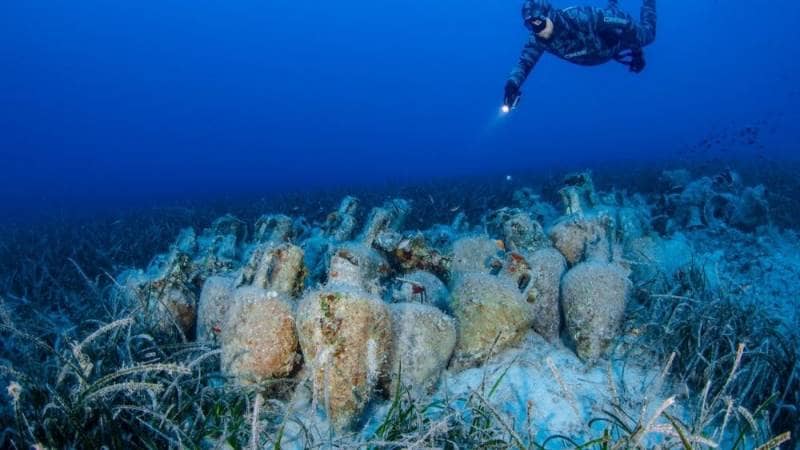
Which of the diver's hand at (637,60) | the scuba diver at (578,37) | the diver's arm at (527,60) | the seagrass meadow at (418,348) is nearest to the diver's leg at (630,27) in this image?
the scuba diver at (578,37)

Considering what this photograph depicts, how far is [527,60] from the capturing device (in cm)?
745

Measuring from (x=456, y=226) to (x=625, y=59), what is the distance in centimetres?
651

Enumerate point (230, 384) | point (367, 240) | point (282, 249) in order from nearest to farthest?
point (230, 384), point (282, 249), point (367, 240)

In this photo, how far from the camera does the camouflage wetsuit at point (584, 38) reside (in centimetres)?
734

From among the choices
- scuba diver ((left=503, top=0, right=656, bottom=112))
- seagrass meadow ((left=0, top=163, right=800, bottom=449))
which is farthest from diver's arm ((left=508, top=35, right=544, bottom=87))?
seagrass meadow ((left=0, top=163, right=800, bottom=449))

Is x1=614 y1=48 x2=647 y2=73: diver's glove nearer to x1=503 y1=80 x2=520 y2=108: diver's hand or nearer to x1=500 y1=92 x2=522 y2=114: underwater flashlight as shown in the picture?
x1=503 y1=80 x2=520 y2=108: diver's hand

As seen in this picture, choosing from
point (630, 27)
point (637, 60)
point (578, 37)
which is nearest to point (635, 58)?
point (637, 60)

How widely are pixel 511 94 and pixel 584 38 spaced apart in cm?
212

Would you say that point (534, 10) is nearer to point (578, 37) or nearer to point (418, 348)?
point (578, 37)

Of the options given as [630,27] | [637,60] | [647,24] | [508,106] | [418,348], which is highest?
[647,24]

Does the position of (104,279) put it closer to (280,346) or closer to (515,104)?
(280,346)

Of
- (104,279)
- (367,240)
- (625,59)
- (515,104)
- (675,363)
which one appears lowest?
(104,279)

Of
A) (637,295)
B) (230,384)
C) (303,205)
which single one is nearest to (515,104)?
(637,295)

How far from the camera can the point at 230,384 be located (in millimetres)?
2492
